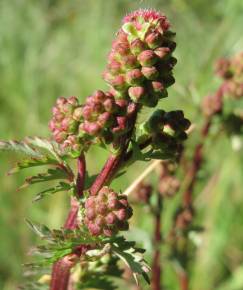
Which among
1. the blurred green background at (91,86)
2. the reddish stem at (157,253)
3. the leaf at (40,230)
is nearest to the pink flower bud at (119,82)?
the leaf at (40,230)

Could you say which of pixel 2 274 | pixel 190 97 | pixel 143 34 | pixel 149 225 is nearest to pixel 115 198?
pixel 143 34

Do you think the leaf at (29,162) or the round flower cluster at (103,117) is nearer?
the round flower cluster at (103,117)

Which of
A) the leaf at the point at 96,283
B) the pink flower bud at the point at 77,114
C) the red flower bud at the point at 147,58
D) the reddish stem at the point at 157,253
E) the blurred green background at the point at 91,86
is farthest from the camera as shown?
the blurred green background at the point at 91,86

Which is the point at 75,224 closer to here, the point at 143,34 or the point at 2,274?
the point at 143,34

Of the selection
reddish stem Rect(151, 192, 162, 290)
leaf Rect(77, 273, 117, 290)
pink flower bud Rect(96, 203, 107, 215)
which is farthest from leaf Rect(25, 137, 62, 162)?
reddish stem Rect(151, 192, 162, 290)

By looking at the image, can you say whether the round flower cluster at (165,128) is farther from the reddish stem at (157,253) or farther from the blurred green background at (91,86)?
the blurred green background at (91,86)

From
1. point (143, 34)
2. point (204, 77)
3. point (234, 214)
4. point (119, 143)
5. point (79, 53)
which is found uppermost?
point (79, 53)

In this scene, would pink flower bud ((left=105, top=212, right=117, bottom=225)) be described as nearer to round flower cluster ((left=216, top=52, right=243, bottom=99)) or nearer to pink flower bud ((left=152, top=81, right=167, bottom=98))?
pink flower bud ((left=152, top=81, right=167, bottom=98))

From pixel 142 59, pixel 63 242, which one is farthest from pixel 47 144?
pixel 142 59
